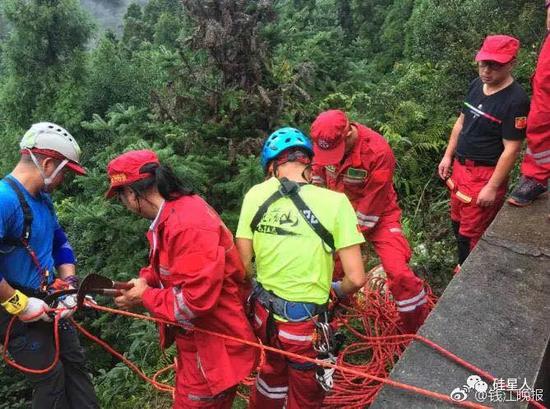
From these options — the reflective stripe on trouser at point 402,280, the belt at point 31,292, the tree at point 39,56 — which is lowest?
the tree at point 39,56

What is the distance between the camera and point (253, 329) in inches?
110

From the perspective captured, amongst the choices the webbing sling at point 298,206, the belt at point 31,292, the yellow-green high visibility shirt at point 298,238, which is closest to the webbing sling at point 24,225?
the belt at point 31,292

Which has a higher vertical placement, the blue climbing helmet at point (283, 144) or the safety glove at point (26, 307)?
the blue climbing helmet at point (283, 144)

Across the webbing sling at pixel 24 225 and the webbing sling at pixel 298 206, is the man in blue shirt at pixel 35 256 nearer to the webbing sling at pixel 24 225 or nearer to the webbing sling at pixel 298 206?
Answer: the webbing sling at pixel 24 225

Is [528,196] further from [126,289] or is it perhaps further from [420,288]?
[126,289]

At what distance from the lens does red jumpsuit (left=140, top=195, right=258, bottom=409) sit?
2.31 meters

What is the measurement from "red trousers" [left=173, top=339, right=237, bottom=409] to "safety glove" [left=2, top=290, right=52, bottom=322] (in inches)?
36.5

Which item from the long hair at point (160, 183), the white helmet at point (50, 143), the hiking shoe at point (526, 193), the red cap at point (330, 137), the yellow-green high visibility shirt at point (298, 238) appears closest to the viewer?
the long hair at point (160, 183)

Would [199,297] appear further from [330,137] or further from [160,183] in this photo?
[330,137]

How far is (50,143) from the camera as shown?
292 centimetres

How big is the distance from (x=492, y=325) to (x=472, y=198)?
4.79 ft

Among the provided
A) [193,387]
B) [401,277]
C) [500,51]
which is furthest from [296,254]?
[500,51]

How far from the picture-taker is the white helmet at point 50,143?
289 cm

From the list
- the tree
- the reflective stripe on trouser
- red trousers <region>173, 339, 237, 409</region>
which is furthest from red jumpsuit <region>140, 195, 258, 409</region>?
the tree
